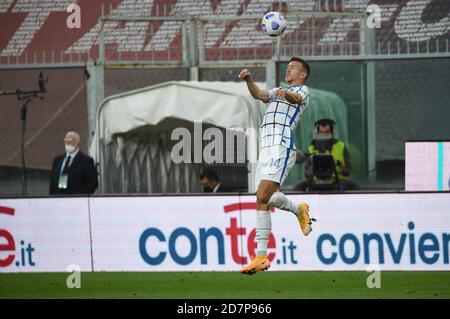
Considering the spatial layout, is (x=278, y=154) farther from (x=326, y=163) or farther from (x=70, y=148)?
(x=70, y=148)

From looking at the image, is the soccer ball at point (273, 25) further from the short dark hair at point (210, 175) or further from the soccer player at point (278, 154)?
the short dark hair at point (210, 175)

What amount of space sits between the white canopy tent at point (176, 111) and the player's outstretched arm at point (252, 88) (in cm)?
521

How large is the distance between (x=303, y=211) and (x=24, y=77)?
24.5ft

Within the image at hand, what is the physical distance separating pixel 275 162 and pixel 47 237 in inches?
182

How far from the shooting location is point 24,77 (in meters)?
17.7

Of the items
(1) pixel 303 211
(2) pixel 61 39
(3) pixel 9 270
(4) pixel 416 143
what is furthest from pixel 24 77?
(1) pixel 303 211

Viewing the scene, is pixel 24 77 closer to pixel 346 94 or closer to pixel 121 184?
pixel 121 184

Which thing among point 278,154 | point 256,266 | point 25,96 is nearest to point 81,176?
point 25,96

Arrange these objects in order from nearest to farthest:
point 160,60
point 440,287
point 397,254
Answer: point 440,287 < point 397,254 < point 160,60

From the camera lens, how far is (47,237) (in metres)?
15.0

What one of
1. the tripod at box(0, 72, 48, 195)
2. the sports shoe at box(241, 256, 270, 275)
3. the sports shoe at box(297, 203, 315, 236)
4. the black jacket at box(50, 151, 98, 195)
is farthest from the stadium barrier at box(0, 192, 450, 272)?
the sports shoe at box(241, 256, 270, 275)

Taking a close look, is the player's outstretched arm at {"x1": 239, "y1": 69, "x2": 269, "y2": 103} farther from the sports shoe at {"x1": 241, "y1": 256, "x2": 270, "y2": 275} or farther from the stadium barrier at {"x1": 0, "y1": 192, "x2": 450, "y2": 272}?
the stadium barrier at {"x1": 0, "y1": 192, "x2": 450, "y2": 272}

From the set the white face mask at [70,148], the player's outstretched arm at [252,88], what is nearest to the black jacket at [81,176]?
the white face mask at [70,148]

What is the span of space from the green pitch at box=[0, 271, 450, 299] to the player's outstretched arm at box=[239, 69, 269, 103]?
2.34 meters
